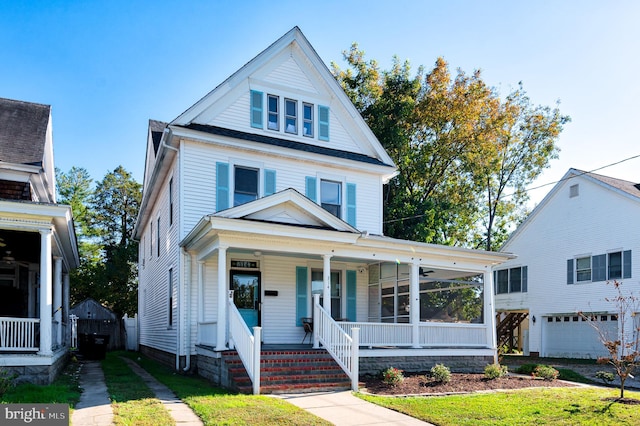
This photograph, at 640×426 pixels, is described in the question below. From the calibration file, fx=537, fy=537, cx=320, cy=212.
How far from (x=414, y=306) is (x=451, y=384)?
270 centimetres

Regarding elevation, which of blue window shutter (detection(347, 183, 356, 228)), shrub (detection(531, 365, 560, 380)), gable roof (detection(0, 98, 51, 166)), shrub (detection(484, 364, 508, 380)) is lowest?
shrub (detection(531, 365, 560, 380))

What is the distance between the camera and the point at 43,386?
10.1 meters

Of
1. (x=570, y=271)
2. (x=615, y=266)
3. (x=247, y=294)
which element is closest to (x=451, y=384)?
(x=247, y=294)

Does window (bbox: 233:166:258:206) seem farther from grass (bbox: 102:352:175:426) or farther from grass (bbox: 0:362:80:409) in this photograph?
grass (bbox: 0:362:80:409)

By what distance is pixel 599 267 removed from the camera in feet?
72.5

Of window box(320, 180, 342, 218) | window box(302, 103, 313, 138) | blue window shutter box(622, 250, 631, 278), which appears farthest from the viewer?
blue window shutter box(622, 250, 631, 278)

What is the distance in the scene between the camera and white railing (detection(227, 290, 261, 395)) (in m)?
10.3

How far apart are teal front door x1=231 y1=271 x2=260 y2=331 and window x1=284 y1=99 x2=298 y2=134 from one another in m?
4.66

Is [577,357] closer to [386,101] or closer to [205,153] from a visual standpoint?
[386,101]

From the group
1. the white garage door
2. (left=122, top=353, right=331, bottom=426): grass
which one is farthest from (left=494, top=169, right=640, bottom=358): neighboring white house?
(left=122, top=353, right=331, bottom=426): grass

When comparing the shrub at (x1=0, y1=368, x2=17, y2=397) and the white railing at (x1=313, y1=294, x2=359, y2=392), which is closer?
the shrub at (x1=0, y1=368, x2=17, y2=397)

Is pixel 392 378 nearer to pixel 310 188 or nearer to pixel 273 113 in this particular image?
pixel 310 188

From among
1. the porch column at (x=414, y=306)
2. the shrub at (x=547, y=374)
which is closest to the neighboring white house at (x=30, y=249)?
the porch column at (x=414, y=306)

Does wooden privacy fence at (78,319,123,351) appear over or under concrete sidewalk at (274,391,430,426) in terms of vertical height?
under
